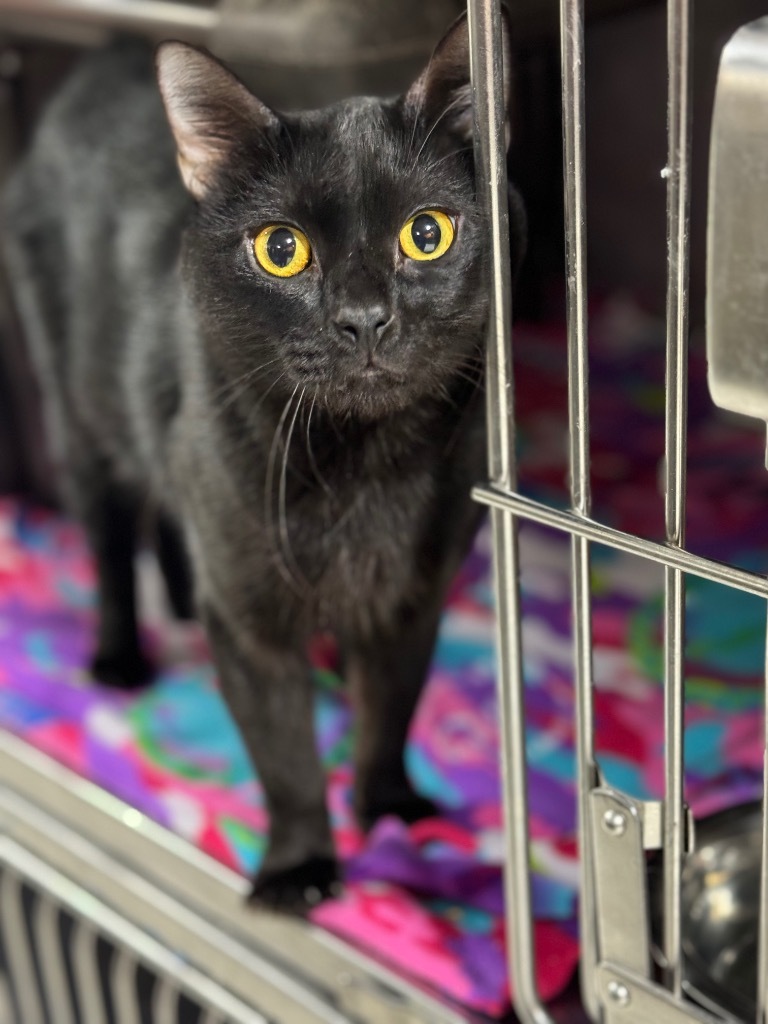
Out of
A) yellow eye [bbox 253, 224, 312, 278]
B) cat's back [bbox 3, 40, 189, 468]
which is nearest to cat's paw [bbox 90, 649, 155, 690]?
cat's back [bbox 3, 40, 189, 468]

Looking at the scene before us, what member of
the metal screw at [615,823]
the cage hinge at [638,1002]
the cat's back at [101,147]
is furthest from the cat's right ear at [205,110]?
the cage hinge at [638,1002]

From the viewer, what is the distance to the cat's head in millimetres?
638

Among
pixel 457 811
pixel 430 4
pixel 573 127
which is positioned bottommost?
pixel 457 811

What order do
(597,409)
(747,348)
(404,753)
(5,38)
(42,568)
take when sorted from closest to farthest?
1. (747,348)
2. (404,753)
3. (5,38)
4. (42,568)
5. (597,409)

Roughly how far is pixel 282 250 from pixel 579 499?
211 mm

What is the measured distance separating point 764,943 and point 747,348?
33cm

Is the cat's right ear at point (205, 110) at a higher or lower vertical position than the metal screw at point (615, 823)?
higher

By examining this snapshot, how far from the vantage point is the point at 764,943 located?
0.65 metres

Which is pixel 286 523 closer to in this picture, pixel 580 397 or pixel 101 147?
pixel 580 397

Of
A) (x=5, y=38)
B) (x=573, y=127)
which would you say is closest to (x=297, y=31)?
(x=573, y=127)

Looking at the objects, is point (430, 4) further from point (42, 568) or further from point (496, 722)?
point (42, 568)

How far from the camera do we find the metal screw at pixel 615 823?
27.9 inches

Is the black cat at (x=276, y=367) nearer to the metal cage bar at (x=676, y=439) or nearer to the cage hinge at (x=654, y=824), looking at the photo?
the metal cage bar at (x=676, y=439)

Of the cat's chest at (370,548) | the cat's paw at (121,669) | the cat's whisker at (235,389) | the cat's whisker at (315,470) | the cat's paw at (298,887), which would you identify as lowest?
the cat's paw at (298,887)
